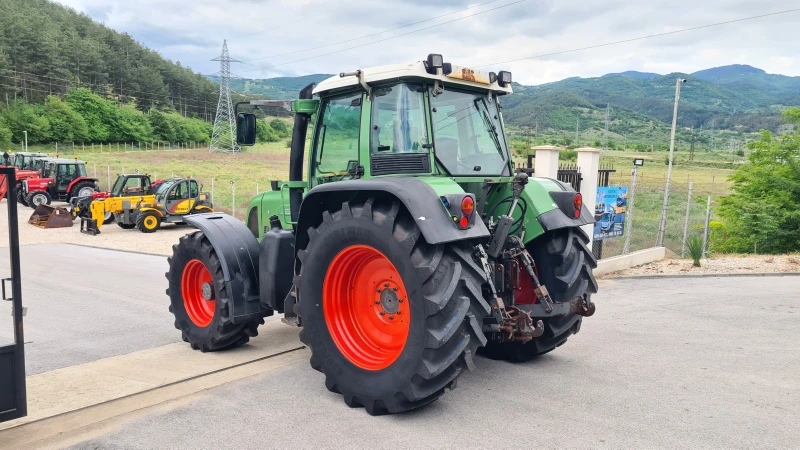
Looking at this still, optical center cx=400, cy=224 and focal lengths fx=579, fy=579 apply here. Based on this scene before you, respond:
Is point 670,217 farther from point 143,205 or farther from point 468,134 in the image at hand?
point 468,134

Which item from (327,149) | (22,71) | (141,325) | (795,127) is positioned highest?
(22,71)

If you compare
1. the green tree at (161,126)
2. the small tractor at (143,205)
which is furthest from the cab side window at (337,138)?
the green tree at (161,126)

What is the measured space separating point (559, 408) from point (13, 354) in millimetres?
3560

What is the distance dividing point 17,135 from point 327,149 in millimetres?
67103

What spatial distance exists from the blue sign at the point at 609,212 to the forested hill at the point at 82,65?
75853mm

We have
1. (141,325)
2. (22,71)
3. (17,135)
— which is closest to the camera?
(141,325)

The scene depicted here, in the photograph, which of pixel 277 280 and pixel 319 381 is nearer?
pixel 319 381

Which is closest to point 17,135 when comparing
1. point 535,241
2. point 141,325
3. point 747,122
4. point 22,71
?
point 22,71

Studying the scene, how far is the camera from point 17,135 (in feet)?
195

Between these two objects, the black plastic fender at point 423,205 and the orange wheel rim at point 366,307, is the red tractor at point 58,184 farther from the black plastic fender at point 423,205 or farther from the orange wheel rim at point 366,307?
the black plastic fender at point 423,205

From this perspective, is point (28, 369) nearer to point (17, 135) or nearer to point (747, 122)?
point (17, 135)

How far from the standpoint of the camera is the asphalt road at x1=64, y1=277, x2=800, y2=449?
143 inches

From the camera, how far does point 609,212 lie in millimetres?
11070

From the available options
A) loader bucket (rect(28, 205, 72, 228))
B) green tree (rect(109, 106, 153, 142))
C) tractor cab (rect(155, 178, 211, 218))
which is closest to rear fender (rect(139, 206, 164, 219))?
tractor cab (rect(155, 178, 211, 218))
